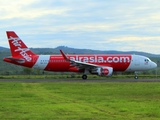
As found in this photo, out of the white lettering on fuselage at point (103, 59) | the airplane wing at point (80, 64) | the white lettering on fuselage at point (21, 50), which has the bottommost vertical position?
the airplane wing at point (80, 64)

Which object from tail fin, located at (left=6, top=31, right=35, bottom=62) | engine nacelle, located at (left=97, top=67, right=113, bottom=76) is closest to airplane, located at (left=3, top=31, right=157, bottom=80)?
tail fin, located at (left=6, top=31, right=35, bottom=62)

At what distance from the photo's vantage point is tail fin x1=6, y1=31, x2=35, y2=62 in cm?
4553

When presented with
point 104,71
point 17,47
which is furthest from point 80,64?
point 17,47

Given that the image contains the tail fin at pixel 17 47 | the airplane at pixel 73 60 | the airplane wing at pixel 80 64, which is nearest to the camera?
the airplane wing at pixel 80 64

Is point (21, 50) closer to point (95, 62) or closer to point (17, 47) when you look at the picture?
point (17, 47)

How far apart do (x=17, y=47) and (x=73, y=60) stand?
7.50 m

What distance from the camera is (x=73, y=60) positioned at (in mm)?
44531

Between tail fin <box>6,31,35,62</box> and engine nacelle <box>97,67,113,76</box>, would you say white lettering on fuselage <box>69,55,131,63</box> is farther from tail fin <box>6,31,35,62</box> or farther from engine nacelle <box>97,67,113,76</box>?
tail fin <box>6,31,35,62</box>

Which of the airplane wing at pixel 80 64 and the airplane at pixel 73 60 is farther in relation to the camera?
the airplane at pixel 73 60

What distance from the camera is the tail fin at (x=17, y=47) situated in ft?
149

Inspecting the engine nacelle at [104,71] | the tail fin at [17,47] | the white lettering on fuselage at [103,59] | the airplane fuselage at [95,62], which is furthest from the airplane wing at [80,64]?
the tail fin at [17,47]

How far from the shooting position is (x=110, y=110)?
13.9 metres

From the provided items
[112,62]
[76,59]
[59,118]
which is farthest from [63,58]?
[59,118]

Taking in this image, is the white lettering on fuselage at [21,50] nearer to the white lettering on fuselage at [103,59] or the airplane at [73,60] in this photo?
the airplane at [73,60]
